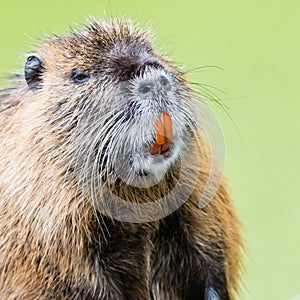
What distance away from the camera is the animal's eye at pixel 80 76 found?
2011 millimetres

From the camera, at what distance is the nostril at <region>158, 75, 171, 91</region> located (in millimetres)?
1913

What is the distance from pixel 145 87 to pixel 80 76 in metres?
0.17

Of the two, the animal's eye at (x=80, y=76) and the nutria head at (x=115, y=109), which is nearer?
the nutria head at (x=115, y=109)

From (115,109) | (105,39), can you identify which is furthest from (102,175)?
(105,39)

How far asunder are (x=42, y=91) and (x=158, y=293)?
46cm

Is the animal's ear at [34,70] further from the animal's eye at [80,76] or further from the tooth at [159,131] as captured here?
the tooth at [159,131]

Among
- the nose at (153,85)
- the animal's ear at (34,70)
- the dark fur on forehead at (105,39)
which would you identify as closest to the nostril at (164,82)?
the nose at (153,85)

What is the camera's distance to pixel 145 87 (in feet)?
6.26

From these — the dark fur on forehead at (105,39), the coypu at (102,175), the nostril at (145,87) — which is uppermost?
the dark fur on forehead at (105,39)

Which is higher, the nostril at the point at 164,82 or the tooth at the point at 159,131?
the nostril at the point at 164,82

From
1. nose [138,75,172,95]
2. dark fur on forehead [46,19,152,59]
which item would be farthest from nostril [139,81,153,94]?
dark fur on forehead [46,19,152,59]

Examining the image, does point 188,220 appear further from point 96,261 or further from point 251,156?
point 251,156

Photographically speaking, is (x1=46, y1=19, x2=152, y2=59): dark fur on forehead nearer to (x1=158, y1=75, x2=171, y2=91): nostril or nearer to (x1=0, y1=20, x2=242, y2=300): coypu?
(x1=0, y1=20, x2=242, y2=300): coypu

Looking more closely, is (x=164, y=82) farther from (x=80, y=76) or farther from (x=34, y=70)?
(x=34, y=70)
